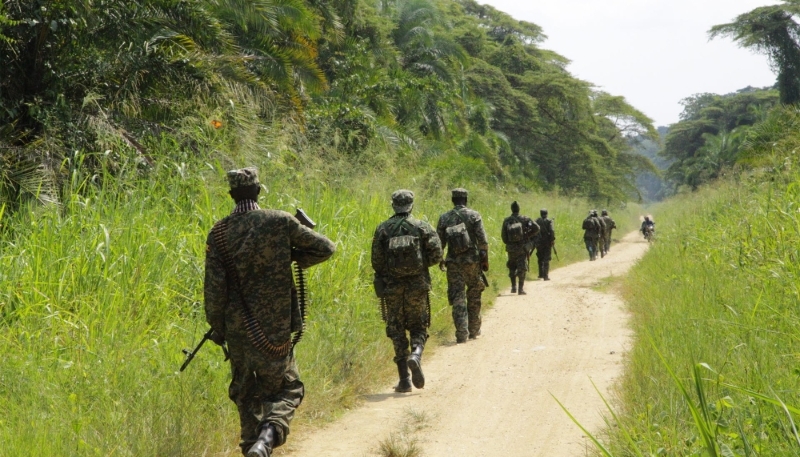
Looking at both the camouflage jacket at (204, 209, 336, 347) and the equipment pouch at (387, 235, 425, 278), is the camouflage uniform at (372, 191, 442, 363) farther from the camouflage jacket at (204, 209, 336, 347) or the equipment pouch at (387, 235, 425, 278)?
the camouflage jacket at (204, 209, 336, 347)

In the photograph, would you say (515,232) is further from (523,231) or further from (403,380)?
(403,380)

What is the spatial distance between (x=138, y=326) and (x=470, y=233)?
449 cm

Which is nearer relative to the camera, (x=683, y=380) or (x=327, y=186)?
(x=683, y=380)

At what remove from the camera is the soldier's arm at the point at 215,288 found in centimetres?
448

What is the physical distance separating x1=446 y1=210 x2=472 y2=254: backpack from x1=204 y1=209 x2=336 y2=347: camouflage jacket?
445 centimetres

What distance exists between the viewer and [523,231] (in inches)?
561

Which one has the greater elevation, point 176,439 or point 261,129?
point 261,129

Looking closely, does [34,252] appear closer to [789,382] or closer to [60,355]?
[60,355]

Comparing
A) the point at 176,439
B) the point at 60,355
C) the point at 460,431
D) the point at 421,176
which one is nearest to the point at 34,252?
the point at 60,355

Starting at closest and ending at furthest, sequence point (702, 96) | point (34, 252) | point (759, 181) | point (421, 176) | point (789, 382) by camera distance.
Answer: point (789, 382) < point (34, 252) < point (759, 181) < point (421, 176) < point (702, 96)

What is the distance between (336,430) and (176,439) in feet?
4.60

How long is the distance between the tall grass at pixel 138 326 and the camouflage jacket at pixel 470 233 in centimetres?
104

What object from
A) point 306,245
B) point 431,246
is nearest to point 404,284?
point 431,246

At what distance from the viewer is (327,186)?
10547mm
